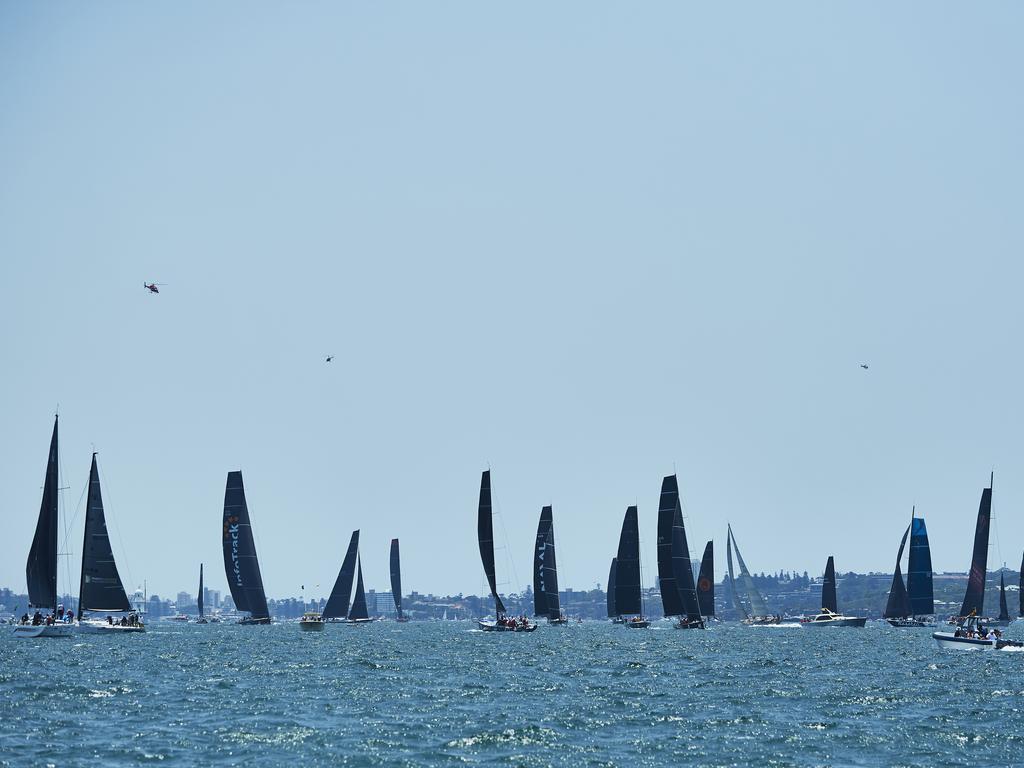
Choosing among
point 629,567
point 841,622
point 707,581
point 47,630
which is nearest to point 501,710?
point 47,630

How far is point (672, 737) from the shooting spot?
38.2 meters

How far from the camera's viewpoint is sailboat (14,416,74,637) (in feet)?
283

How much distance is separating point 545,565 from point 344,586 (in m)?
47.2

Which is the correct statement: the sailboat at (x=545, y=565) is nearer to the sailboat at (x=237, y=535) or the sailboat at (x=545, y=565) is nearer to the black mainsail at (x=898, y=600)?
the sailboat at (x=237, y=535)

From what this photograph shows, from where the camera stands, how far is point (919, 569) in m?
129

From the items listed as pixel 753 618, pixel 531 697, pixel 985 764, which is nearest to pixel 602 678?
pixel 531 697

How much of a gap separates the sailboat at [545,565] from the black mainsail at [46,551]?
149ft

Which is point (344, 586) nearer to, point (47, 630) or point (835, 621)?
point (835, 621)

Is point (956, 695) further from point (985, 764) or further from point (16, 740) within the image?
point (16, 740)

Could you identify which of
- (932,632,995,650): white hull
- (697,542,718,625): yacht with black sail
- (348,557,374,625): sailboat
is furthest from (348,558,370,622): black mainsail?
(932,632,995,650): white hull

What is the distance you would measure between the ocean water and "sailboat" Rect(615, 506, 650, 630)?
48.3 meters

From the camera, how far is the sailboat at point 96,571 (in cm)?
8975

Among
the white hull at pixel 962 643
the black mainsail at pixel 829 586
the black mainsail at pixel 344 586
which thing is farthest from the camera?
the black mainsail at pixel 829 586

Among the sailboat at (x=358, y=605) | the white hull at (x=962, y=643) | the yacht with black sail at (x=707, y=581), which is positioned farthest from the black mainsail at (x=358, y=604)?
the white hull at (x=962, y=643)
